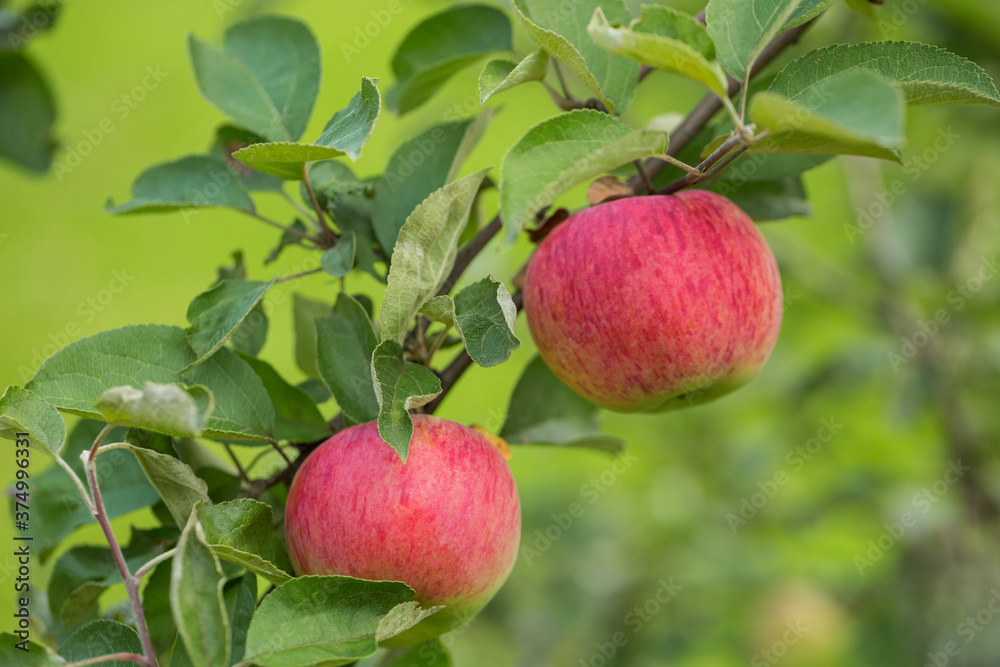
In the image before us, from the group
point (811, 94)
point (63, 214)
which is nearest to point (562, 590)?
point (811, 94)

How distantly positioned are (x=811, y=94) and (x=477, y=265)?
48.6 inches

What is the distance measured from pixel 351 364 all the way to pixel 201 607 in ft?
0.91

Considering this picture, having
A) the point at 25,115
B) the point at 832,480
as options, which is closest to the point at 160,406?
the point at 25,115

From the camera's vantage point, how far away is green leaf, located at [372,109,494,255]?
0.87m

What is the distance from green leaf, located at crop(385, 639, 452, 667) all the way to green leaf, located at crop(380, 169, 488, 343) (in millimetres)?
345

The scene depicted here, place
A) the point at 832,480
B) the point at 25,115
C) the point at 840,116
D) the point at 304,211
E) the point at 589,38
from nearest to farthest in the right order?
the point at 840,116 < the point at 589,38 < the point at 304,211 < the point at 25,115 < the point at 832,480

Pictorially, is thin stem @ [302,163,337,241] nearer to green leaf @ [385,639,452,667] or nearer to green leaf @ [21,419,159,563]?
green leaf @ [21,419,159,563]

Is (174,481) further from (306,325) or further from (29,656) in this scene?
(306,325)

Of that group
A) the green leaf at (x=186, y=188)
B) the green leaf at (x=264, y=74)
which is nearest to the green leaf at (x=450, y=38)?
the green leaf at (x=264, y=74)

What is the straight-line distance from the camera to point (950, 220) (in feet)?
6.24

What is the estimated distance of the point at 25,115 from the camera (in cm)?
135

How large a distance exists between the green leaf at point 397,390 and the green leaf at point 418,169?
7.7 inches

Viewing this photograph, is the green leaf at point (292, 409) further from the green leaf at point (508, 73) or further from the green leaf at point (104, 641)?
the green leaf at point (508, 73)

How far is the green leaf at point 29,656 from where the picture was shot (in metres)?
0.64
